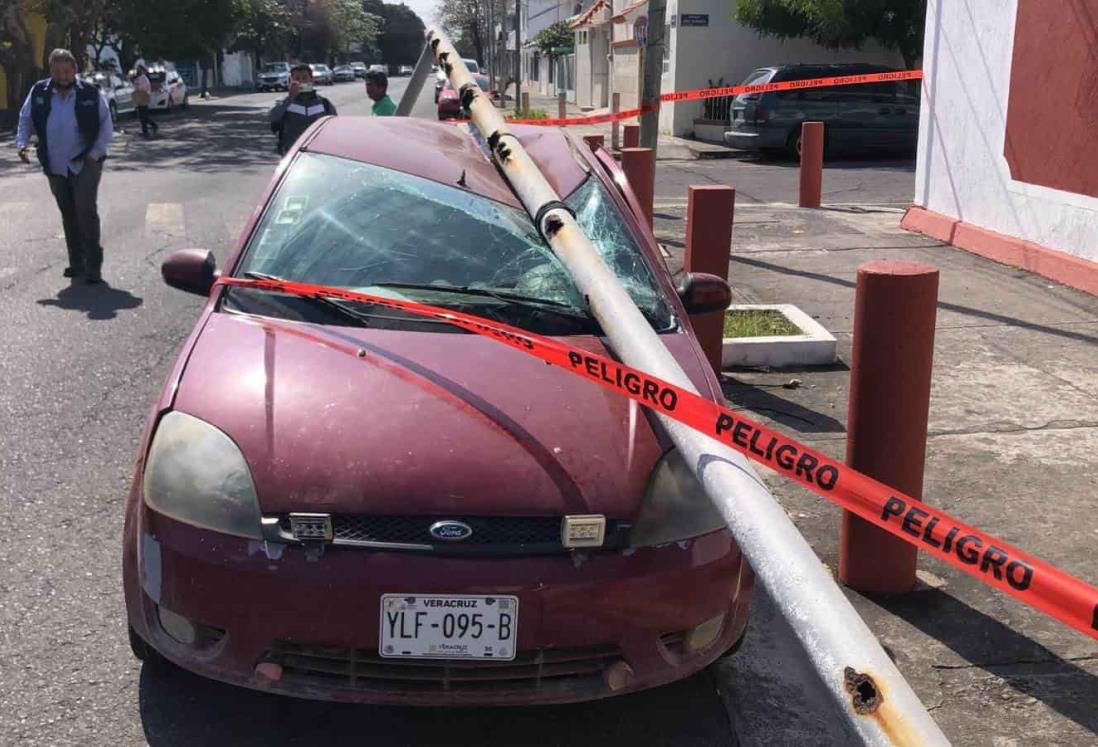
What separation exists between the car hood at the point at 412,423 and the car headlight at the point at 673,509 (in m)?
0.04

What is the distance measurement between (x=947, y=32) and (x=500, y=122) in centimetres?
822

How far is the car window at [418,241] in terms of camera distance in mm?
4023

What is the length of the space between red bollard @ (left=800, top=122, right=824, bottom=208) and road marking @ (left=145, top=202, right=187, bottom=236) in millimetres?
7389

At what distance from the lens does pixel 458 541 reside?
297cm

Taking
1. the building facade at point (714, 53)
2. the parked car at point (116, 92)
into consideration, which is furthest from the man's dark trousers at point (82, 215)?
the parked car at point (116, 92)

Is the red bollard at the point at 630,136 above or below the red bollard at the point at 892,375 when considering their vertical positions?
above

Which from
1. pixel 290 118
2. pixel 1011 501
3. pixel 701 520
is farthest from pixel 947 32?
pixel 701 520

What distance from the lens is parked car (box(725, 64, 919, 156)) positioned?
68.5ft

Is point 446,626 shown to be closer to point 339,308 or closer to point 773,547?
point 773,547

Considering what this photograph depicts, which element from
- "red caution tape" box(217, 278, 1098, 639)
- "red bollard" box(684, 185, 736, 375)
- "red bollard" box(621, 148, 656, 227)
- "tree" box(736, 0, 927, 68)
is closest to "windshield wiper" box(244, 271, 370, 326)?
"red caution tape" box(217, 278, 1098, 639)

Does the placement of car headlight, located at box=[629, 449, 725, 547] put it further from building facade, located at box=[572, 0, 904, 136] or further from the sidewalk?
building facade, located at box=[572, 0, 904, 136]

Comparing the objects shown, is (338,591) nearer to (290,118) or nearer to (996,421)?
(996,421)

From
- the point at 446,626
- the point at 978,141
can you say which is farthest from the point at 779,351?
the point at 978,141

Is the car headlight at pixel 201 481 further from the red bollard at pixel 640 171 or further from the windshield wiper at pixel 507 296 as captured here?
the red bollard at pixel 640 171
